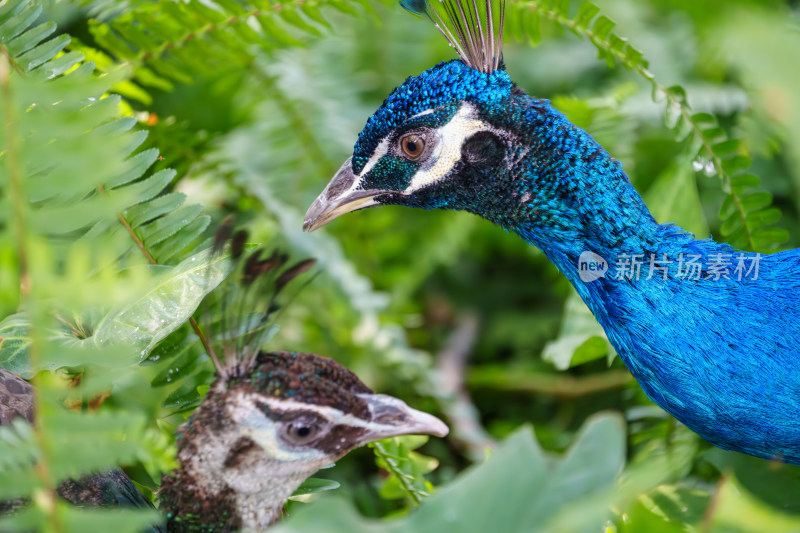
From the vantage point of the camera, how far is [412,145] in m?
1.28

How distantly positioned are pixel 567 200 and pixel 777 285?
0.37 meters

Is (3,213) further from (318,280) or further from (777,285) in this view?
(318,280)

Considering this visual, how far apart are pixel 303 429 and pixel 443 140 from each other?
1.73ft

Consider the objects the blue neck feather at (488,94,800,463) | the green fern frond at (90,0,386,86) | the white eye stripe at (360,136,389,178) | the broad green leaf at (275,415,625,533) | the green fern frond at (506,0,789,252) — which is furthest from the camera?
the green fern frond at (90,0,386,86)

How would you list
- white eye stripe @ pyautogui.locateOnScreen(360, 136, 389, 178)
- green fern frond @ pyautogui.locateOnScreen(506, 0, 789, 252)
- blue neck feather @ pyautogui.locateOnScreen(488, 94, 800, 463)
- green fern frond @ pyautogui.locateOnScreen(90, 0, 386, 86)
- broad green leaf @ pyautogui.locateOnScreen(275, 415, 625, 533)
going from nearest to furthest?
1. broad green leaf @ pyautogui.locateOnScreen(275, 415, 625, 533)
2. blue neck feather @ pyautogui.locateOnScreen(488, 94, 800, 463)
3. white eye stripe @ pyautogui.locateOnScreen(360, 136, 389, 178)
4. green fern frond @ pyautogui.locateOnScreen(506, 0, 789, 252)
5. green fern frond @ pyautogui.locateOnScreen(90, 0, 386, 86)

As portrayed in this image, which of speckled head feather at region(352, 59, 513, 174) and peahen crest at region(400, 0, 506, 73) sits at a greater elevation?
peahen crest at region(400, 0, 506, 73)

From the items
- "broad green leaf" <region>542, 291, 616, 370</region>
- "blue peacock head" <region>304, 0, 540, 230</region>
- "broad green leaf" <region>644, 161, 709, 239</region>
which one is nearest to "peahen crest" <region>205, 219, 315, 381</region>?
"blue peacock head" <region>304, 0, 540, 230</region>

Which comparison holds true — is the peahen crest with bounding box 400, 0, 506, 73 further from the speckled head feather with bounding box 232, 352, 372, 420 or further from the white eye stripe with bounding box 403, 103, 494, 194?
the speckled head feather with bounding box 232, 352, 372, 420

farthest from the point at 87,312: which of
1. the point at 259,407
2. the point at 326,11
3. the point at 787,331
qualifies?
the point at 326,11

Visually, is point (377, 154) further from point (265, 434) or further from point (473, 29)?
point (265, 434)

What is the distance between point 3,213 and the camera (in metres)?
0.82

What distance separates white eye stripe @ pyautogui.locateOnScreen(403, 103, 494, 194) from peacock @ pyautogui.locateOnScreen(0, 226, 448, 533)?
0.32 metres

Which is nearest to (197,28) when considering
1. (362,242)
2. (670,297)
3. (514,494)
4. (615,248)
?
(362,242)

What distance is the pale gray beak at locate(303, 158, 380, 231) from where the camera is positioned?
4.42 feet
